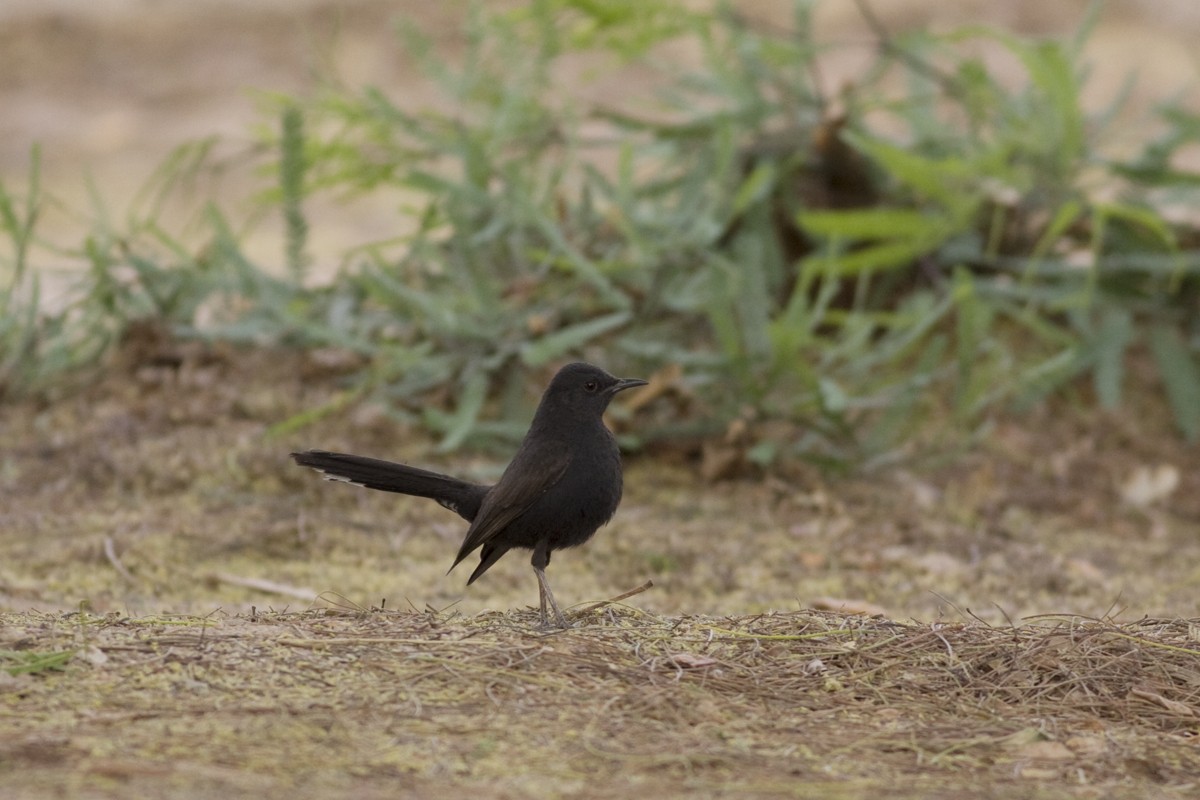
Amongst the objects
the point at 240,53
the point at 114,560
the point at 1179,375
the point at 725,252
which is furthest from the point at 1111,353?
the point at 240,53

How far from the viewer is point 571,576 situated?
16.7 ft

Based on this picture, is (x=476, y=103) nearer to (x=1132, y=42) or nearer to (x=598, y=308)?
(x=598, y=308)

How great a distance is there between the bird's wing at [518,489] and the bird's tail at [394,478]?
0.20 m

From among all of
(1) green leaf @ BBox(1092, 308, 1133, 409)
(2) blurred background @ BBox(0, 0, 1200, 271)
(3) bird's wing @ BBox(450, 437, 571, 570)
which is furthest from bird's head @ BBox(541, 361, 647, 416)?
(2) blurred background @ BBox(0, 0, 1200, 271)

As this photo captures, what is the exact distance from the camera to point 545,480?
149 inches

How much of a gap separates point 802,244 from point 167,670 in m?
4.95

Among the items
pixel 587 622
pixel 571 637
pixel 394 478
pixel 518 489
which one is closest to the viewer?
pixel 571 637

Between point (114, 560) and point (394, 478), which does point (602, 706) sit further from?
point (114, 560)

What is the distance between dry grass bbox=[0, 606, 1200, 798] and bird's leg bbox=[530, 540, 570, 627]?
0.07 metres

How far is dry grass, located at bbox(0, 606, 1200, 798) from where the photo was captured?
2514mm

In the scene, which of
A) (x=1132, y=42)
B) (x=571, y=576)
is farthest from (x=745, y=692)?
(x=1132, y=42)

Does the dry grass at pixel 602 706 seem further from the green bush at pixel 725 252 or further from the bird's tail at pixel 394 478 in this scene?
the green bush at pixel 725 252

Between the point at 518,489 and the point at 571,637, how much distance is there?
24.3 inches

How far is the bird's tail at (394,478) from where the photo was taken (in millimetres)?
3889
